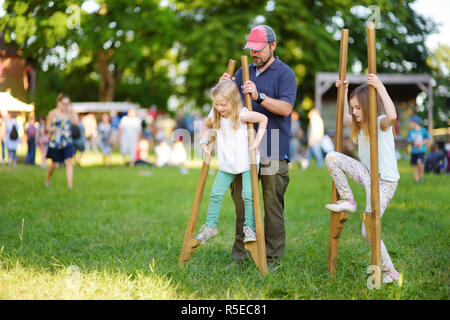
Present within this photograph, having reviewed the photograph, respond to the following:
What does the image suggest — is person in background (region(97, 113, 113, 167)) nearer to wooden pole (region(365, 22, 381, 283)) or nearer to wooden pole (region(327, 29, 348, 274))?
wooden pole (region(327, 29, 348, 274))

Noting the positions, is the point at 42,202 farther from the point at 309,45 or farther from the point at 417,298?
the point at 309,45

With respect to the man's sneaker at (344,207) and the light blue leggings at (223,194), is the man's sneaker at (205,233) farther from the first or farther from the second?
the man's sneaker at (344,207)

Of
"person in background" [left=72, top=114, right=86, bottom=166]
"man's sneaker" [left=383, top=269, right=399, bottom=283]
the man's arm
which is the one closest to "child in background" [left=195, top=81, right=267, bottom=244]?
the man's arm

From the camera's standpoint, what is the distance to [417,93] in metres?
28.5

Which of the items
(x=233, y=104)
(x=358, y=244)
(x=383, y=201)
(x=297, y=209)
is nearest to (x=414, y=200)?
(x=297, y=209)

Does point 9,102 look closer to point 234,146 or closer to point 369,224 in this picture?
point 234,146

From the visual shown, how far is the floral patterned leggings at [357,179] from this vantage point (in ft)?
13.6

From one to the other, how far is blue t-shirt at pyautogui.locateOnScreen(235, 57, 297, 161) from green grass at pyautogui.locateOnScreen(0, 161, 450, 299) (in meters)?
1.07

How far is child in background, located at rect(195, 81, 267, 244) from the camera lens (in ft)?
14.1

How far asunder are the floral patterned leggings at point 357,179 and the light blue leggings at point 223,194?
0.72 meters

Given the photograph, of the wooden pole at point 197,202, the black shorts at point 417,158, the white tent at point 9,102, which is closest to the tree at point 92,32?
the white tent at point 9,102
